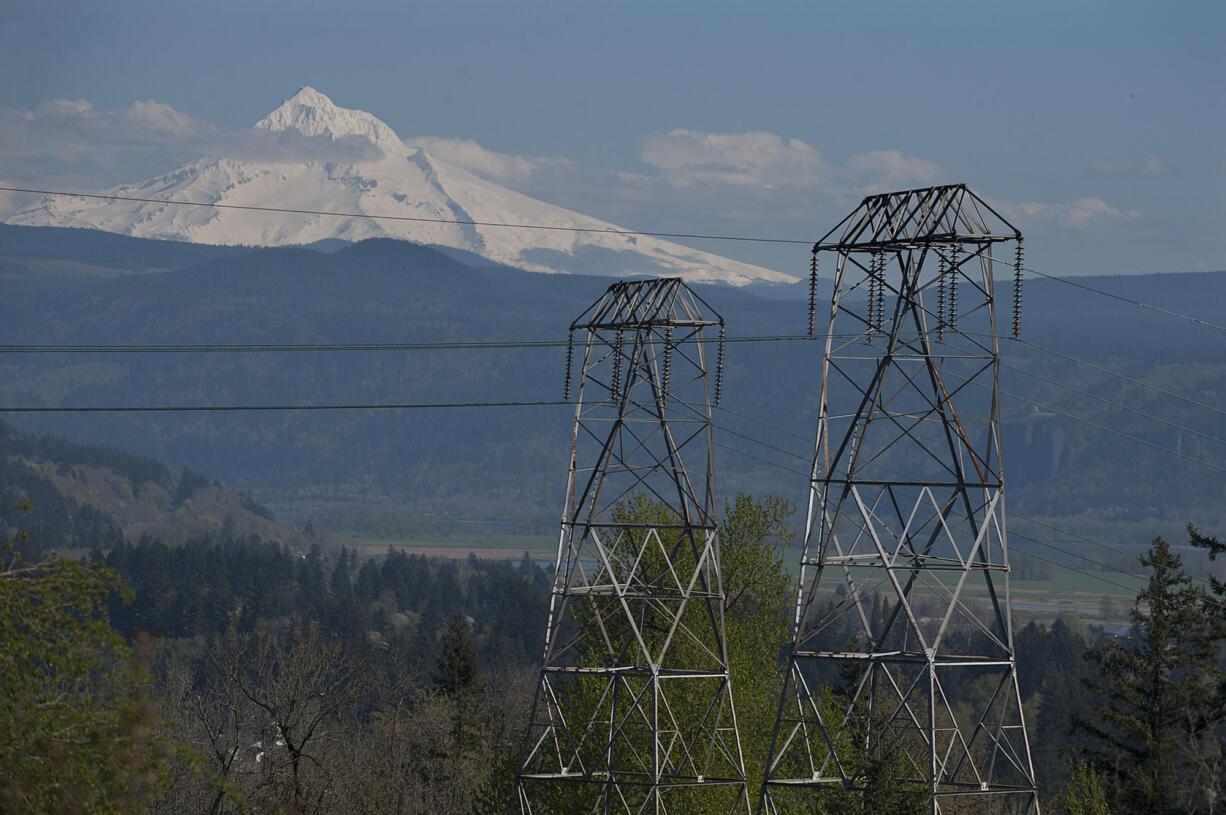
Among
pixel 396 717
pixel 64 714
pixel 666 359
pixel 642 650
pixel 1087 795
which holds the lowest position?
pixel 396 717

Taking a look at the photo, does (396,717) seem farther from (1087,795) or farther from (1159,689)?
(1087,795)

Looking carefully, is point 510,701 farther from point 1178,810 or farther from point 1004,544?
point 1004,544

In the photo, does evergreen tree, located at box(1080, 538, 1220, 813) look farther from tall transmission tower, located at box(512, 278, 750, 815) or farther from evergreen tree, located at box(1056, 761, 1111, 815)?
tall transmission tower, located at box(512, 278, 750, 815)

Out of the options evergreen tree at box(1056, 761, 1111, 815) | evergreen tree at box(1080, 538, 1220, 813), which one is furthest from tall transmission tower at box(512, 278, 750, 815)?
evergreen tree at box(1080, 538, 1220, 813)

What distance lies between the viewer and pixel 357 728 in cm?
12106

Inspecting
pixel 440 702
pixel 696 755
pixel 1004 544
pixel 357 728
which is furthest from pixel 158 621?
pixel 1004 544

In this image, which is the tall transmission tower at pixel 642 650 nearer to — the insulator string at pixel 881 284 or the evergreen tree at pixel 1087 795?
the insulator string at pixel 881 284

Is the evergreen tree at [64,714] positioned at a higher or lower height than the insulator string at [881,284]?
lower

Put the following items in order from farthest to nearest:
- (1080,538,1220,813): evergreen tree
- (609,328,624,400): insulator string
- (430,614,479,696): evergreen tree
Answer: (430,614,479,696): evergreen tree
(1080,538,1220,813): evergreen tree
(609,328,624,400): insulator string

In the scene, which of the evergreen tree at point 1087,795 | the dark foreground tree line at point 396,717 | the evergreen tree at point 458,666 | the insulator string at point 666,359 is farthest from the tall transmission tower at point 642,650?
the evergreen tree at point 458,666

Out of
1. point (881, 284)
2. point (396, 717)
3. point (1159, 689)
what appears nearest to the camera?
point (881, 284)

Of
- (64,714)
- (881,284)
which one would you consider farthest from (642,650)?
(64,714)

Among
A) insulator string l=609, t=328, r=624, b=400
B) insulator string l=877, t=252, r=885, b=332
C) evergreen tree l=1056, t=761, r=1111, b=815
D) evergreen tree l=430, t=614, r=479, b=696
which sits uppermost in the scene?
insulator string l=877, t=252, r=885, b=332

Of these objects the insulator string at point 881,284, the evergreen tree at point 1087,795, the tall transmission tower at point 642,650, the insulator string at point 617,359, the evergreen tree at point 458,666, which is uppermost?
the insulator string at point 881,284
